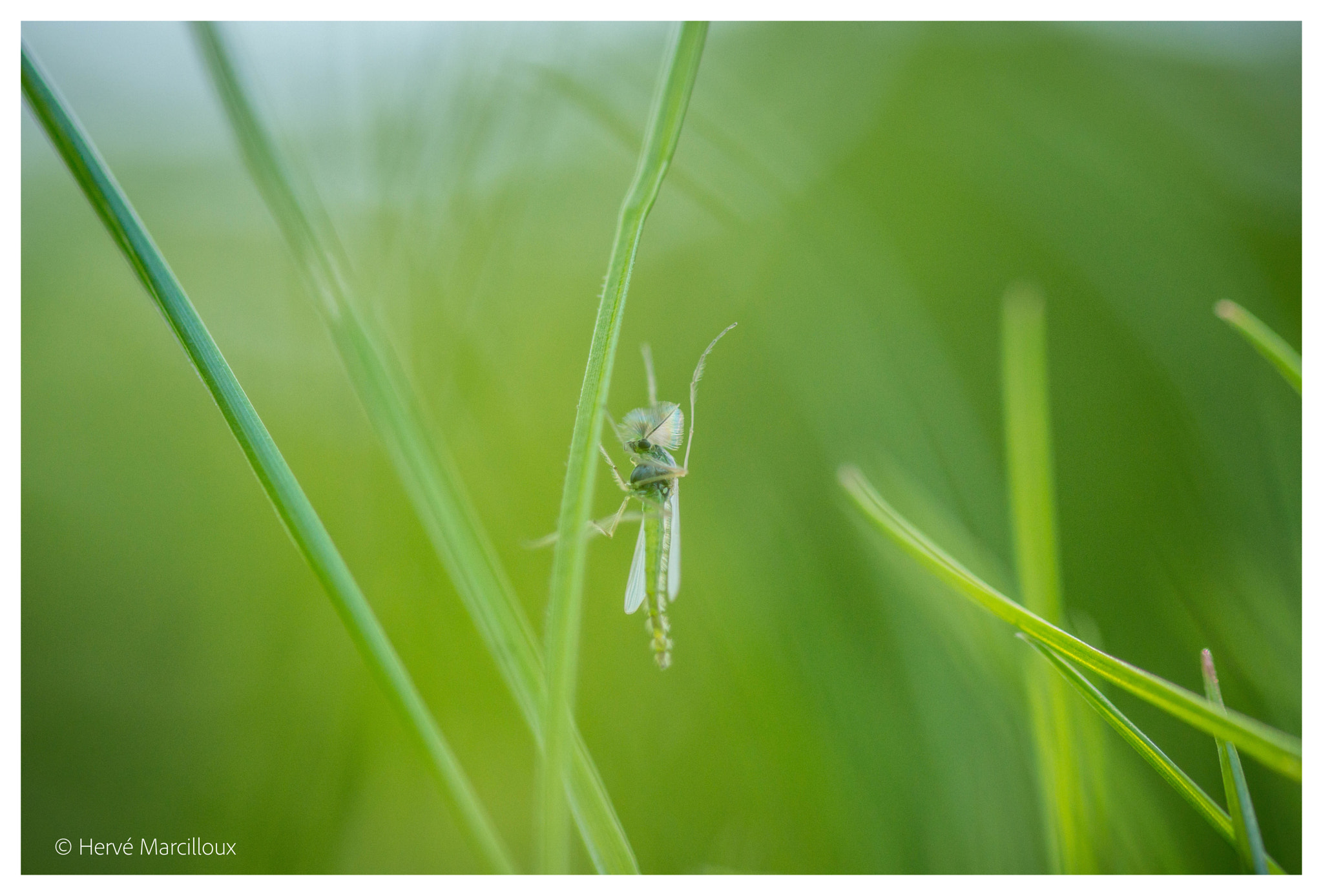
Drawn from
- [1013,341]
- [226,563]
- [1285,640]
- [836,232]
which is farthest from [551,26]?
[1285,640]

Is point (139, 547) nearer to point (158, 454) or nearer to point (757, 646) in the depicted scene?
point (158, 454)

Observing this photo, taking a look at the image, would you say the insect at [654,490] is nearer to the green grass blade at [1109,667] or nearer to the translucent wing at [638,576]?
the translucent wing at [638,576]

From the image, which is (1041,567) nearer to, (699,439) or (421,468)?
(421,468)

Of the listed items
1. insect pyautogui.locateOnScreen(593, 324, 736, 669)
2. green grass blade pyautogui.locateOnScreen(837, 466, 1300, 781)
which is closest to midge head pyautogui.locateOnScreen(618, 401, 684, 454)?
insect pyautogui.locateOnScreen(593, 324, 736, 669)

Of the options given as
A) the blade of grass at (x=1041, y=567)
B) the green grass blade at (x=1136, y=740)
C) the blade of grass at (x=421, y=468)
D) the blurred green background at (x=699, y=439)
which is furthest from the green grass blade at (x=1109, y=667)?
the blurred green background at (x=699, y=439)

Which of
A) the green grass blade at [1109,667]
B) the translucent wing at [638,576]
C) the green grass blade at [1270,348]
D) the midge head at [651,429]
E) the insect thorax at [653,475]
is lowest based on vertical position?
the translucent wing at [638,576]

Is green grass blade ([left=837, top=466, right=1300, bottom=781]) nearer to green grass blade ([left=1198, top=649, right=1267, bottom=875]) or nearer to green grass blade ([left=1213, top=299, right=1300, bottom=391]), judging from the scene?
green grass blade ([left=1198, top=649, right=1267, bottom=875])
